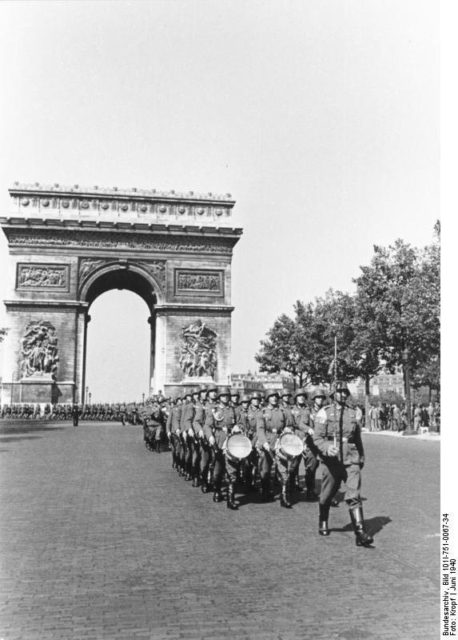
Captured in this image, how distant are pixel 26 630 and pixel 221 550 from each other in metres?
3.01

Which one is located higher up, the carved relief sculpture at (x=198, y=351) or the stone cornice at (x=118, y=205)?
the stone cornice at (x=118, y=205)

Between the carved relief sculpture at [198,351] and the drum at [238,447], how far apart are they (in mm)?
31404

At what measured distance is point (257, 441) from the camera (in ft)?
39.3

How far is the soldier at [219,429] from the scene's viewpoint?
38.3 ft

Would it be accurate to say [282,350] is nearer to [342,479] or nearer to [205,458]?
[205,458]

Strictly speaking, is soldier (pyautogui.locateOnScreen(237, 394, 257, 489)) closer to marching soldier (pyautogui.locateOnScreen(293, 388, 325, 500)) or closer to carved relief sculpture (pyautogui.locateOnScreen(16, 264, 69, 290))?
marching soldier (pyautogui.locateOnScreen(293, 388, 325, 500))

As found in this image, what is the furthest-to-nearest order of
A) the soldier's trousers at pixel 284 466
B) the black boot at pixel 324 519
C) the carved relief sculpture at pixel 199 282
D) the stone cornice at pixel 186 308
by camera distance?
the carved relief sculpture at pixel 199 282
the stone cornice at pixel 186 308
the soldier's trousers at pixel 284 466
the black boot at pixel 324 519

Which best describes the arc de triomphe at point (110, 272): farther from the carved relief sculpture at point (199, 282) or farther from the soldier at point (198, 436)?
the soldier at point (198, 436)

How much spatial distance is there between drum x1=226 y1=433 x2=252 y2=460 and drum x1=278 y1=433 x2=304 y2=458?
1.82 ft

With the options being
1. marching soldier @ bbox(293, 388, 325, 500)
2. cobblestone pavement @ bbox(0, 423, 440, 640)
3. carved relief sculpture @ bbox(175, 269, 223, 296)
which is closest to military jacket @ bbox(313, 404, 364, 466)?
cobblestone pavement @ bbox(0, 423, 440, 640)

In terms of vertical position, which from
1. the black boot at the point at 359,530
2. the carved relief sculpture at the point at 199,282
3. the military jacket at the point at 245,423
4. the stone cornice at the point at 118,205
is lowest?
the black boot at the point at 359,530

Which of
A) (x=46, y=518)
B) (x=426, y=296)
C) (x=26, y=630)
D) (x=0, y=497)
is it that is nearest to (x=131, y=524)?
(x=46, y=518)

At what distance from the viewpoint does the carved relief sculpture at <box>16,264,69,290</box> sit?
42.3 meters

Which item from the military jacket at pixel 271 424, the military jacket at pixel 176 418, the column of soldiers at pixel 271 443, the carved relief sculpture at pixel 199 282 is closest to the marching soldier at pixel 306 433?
the column of soldiers at pixel 271 443
